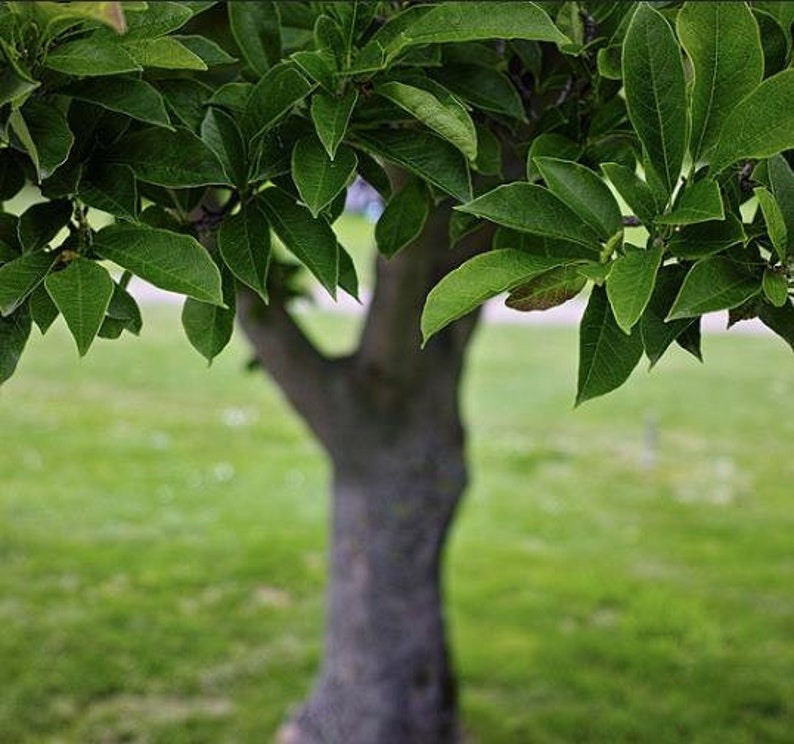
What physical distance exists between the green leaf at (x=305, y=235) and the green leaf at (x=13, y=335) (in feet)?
0.71

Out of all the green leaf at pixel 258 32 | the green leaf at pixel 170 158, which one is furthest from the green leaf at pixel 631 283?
the green leaf at pixel 258 32

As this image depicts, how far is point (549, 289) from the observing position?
0.87 metres

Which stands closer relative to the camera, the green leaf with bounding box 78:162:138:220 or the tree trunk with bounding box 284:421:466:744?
the green leaf with bounding box 78:162:138:220

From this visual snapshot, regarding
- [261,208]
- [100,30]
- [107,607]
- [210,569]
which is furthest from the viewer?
[210,569]

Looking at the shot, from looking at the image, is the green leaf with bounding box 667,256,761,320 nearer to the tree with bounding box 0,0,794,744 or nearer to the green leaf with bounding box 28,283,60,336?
the tree with bounding box 0,0,794,744

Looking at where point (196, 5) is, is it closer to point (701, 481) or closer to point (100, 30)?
point (100, 30)

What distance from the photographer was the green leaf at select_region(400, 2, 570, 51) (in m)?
0.85

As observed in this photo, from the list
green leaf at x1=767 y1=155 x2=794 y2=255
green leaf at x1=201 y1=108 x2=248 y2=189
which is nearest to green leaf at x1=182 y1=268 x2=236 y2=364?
green leaf at x1=201 y1=108 x2=248 y2=189

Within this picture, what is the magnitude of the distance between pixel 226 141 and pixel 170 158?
51mm

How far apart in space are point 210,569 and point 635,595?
186 centimetres

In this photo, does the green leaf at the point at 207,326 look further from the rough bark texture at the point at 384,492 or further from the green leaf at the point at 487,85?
the rough bark texture at the point at 384,492

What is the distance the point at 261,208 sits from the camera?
3.17 ft

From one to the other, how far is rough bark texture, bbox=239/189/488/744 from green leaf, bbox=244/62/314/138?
1846mm

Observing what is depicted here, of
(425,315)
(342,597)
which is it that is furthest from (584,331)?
(342,597)
